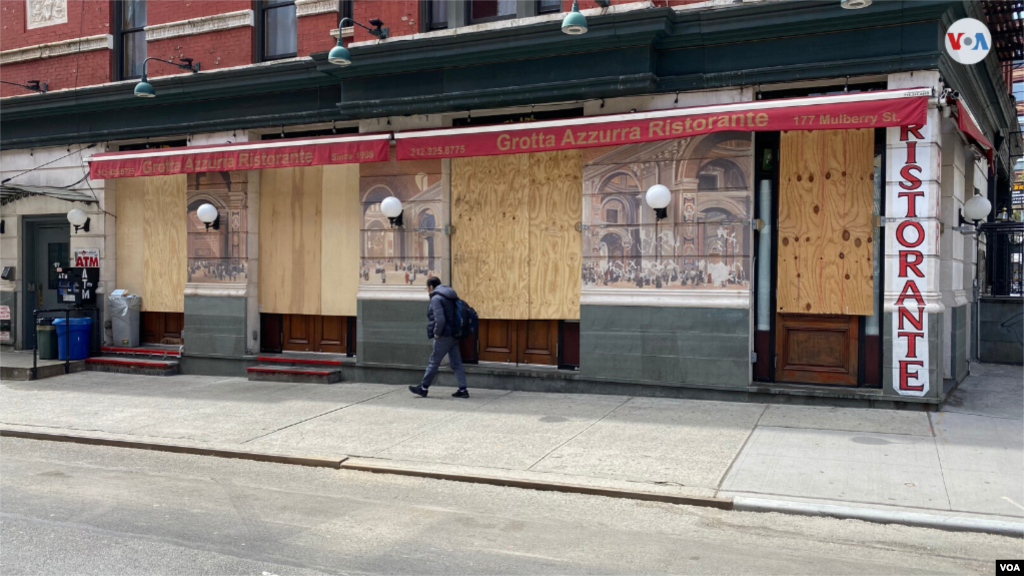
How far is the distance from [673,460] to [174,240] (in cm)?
1082

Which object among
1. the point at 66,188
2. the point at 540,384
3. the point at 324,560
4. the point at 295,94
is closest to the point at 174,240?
the point at 66,188

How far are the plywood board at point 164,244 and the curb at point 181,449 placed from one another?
5443mm

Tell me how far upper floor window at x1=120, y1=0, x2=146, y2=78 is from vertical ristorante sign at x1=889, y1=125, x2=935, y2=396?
13.4 meters

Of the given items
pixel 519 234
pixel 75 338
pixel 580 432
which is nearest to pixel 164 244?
pixel 75 338

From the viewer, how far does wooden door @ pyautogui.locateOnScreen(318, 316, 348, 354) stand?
45.7ft

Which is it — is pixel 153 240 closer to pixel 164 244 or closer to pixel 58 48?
pixel 164 244

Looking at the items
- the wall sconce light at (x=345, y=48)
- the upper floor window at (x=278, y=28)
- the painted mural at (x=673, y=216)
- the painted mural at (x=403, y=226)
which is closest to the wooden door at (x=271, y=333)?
the painted mural at (x=403, y=226)

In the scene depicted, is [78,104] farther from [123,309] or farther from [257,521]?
[257,521]

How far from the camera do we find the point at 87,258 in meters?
15.5

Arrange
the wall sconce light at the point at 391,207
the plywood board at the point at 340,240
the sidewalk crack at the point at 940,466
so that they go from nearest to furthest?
the sidewalk crack at the point at 940,466
the wall sconce light at the point at 391,207
the plywood board at the point at 340,240

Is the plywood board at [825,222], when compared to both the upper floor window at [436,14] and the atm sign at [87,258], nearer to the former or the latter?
the upper floor window at [436,14]

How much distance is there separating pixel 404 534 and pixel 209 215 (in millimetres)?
9740

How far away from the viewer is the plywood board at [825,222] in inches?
407

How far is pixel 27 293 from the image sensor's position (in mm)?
16375
